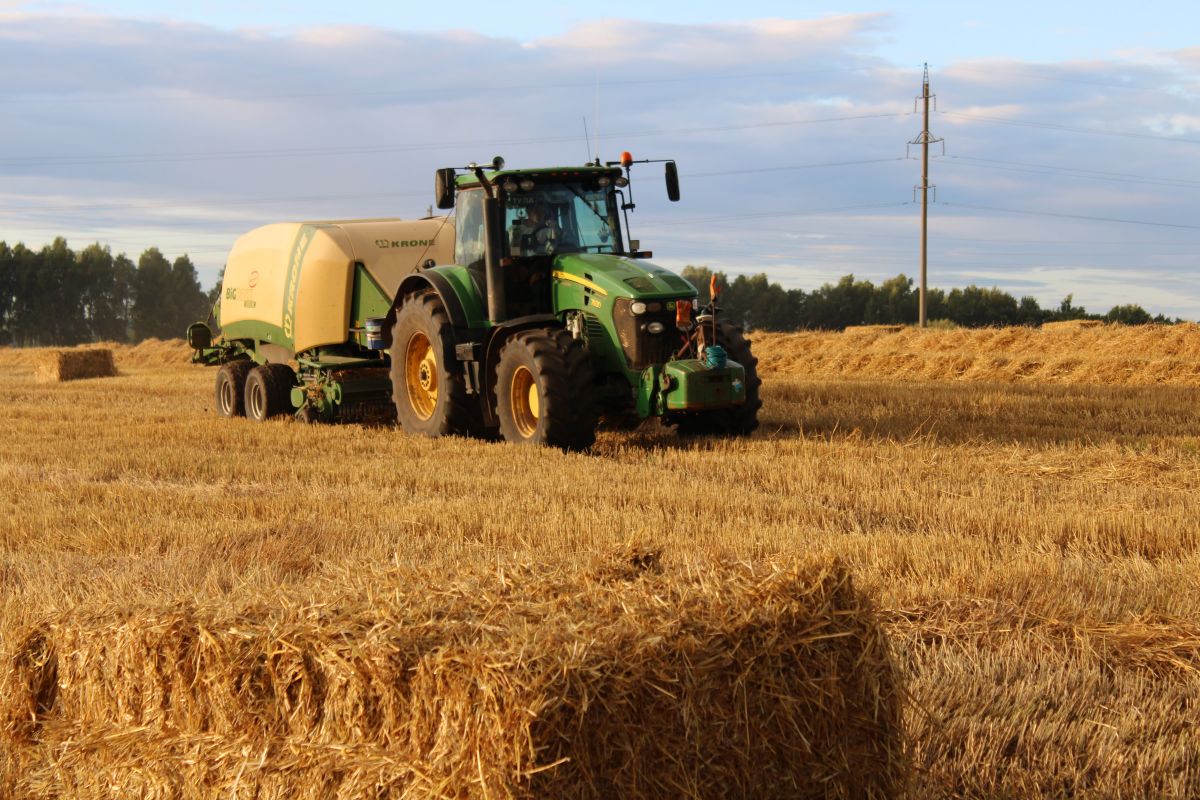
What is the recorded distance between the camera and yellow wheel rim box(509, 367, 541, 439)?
11719 millimetres

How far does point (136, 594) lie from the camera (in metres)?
5.60

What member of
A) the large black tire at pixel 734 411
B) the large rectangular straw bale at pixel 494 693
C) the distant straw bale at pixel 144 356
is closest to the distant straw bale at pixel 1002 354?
the large black tire at pixel 734 411

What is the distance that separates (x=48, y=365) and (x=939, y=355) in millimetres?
17189

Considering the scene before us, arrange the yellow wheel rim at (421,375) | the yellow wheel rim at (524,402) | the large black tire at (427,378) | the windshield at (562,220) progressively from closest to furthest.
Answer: the yellow wheel rim at (524,402), the windshield at (562,220), the large black tire at (427,378), the yellow wheel rim at (421,375)

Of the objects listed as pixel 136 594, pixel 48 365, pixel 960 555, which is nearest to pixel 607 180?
pixel 960 555

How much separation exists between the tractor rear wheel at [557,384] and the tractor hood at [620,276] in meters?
0.54

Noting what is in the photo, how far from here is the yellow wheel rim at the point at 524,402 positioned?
11.7 meters

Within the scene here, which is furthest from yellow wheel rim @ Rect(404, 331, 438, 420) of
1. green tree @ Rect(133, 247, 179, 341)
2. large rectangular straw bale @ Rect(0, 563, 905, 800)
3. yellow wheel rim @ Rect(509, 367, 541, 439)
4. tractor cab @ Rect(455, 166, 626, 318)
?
green tree @ Rect(133, 247, 179, 341)

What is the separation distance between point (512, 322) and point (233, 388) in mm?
6044

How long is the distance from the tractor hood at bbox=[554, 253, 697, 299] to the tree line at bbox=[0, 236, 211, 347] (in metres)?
50.8

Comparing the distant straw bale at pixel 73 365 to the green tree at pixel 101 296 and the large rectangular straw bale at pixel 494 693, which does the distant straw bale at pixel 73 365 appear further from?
the green tree at pixel 101 296

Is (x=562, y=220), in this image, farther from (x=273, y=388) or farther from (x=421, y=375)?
(x=273, y=388)

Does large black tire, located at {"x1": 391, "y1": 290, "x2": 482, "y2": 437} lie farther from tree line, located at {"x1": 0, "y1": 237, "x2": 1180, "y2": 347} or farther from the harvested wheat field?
tree line, located at {"x1": 0, "y1": 237, "x2": 1180, "y2": 347}

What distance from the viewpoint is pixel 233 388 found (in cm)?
1647
